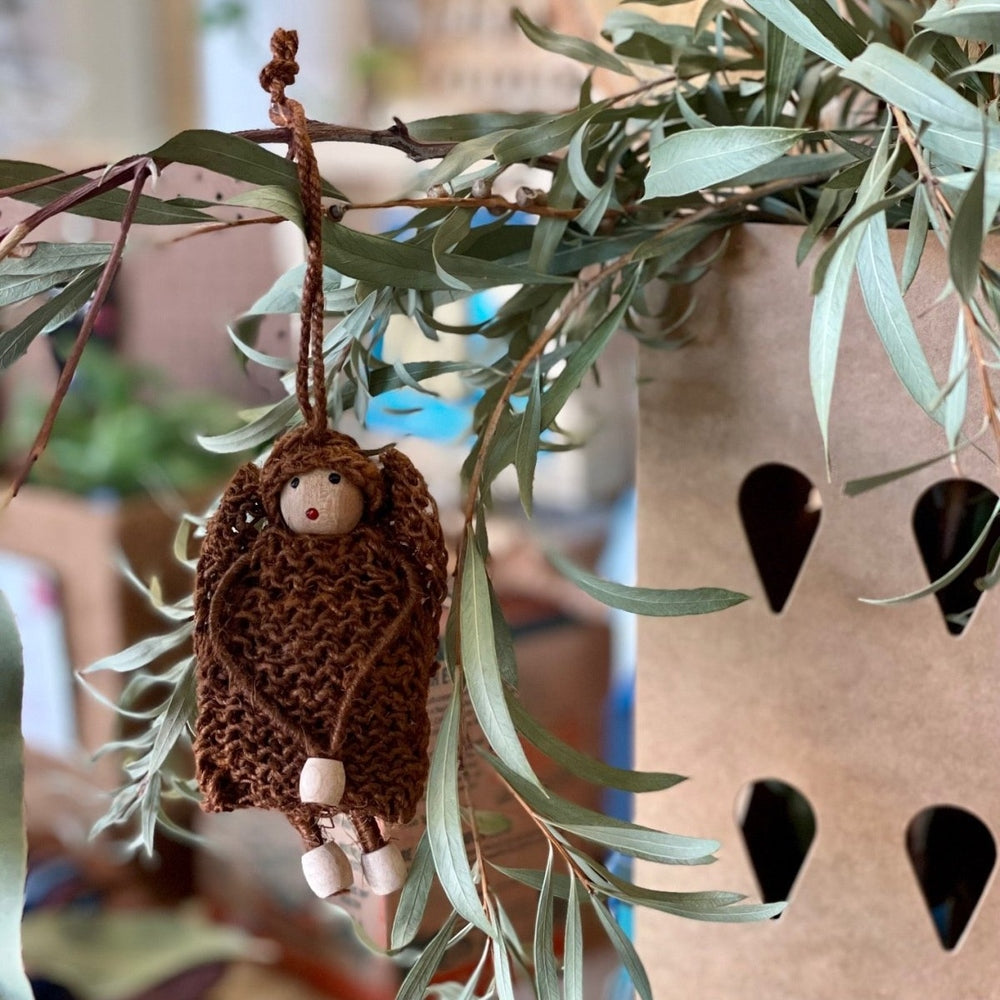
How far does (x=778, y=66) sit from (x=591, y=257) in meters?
0.09

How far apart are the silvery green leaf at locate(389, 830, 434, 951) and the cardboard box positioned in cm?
17

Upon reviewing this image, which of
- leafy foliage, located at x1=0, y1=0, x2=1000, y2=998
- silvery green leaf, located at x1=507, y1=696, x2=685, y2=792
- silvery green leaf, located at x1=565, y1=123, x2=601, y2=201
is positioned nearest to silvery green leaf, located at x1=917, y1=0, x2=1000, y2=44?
leafy foliage, located at x1=0, y1=0, x2=1000, y2=998

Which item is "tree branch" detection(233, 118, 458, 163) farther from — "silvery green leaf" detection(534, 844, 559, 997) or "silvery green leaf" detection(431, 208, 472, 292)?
"silvery green leaf" detection(534, 844, 559, 997)

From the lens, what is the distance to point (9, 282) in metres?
0.35

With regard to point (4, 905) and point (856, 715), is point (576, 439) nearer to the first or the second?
point (856, 715)

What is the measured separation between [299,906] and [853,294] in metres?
0.71

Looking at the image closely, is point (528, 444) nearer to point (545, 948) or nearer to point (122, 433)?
point (545, 948)

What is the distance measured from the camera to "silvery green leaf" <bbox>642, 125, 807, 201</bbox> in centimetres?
33

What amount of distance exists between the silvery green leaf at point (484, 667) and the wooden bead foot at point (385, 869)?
5 centimetres

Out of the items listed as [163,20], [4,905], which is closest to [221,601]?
[4,905]

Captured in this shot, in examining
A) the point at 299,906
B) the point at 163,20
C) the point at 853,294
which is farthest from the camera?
the point at 163,20

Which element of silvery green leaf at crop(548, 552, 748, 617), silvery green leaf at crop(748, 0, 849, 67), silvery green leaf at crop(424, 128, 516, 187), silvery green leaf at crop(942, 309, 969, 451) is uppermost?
silvery green leaf at crop(748, 0, 849, 67)

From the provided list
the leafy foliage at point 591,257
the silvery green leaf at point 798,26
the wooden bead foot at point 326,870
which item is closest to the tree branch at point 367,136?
the leafy foliage at point 591,257

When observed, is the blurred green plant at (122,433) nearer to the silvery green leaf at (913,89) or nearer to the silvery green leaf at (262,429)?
the silvery green leaf at (262,429)
